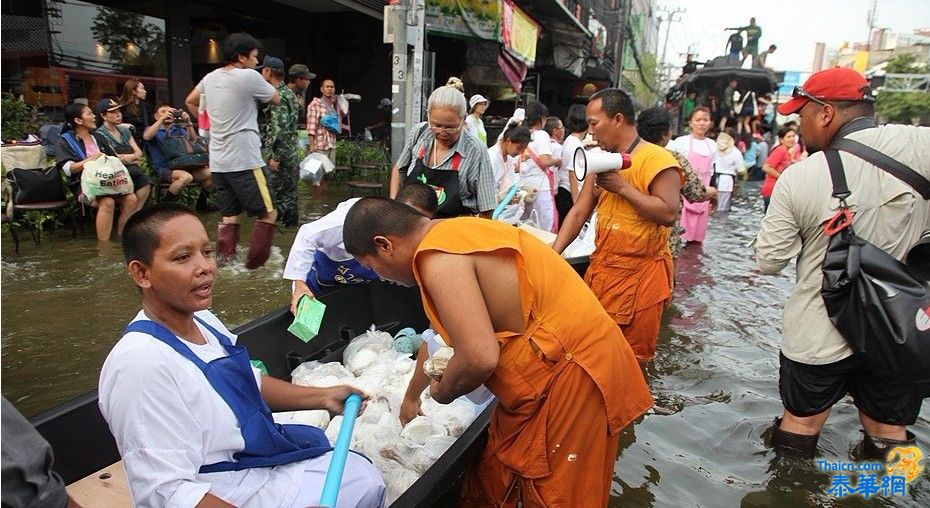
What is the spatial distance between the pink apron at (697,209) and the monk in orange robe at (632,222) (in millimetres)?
3876

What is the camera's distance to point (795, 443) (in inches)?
115

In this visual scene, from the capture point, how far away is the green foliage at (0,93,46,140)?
6855mm

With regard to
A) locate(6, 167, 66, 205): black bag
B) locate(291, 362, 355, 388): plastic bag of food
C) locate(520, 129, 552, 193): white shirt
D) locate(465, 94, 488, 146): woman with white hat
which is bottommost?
locate(291, 362, 355, 388): plastic bag of food

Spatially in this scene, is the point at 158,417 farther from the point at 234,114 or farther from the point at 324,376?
the point at 234,114

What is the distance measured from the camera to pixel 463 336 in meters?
1.74

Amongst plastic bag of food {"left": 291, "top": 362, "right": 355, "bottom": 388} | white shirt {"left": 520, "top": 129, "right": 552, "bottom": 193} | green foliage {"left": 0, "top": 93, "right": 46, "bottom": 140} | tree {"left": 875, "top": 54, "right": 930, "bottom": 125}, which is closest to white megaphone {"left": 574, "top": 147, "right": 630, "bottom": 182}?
plastic bag of food {"left": 291, "top": 362, "right": 355, "bottom": 388}

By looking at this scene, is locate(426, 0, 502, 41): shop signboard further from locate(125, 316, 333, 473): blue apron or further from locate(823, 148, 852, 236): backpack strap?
locate(125, 316, 333, 473): blue apron

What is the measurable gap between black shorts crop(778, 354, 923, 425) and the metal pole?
496 centimetres

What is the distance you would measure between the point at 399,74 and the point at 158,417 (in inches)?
229

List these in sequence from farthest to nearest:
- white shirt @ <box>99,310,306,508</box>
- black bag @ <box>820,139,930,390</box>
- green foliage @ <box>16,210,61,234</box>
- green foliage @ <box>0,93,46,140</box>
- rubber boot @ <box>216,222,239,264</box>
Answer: green foliage @ <box>0,93,46,140</box> < green foliage @ <box>16,210,61,234</box> < rubber boot @ <box>216,222,239,264</box> < black bag @ <box>820,139,930,390</box> < white shirt @ <box>99,310,306,508</box>

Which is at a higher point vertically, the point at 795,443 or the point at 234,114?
the point at 234,114

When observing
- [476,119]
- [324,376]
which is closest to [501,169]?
[476,119]

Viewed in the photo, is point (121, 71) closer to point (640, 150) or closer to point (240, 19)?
point (240, 19)

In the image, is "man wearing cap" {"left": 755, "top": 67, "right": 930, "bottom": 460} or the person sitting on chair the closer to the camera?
"man wearing cap" {"left": 755, "top": 67, "right": 930, "bottom": 460}
